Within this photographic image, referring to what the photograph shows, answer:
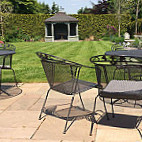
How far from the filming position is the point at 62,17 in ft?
81.0

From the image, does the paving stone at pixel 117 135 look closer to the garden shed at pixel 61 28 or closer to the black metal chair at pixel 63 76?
the black metal chair at pixel 63 76

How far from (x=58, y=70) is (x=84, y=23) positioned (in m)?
22.2

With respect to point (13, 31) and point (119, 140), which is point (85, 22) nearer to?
point (13, 31)

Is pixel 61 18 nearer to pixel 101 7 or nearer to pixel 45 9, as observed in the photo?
pixel 101 7

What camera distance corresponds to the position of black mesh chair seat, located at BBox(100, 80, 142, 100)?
288 cm

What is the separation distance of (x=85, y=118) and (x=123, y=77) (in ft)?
2.65

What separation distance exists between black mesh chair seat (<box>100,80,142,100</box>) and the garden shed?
67.4 ft

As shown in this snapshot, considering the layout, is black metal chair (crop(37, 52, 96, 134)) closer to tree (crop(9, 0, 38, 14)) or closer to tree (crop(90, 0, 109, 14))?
tree (crop(9, 0, 38, 14))

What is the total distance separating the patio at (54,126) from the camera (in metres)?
2.83

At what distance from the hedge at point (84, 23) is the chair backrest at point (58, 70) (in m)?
21.5

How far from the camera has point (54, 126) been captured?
3170 mm

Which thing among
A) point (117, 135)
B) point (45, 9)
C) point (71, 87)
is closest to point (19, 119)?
point (71, 87)

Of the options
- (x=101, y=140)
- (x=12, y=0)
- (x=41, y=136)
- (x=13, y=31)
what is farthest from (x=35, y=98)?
(x=12, y=0)

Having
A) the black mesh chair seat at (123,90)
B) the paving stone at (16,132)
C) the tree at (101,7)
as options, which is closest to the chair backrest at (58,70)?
the black mesh chair seat at (123,90)
